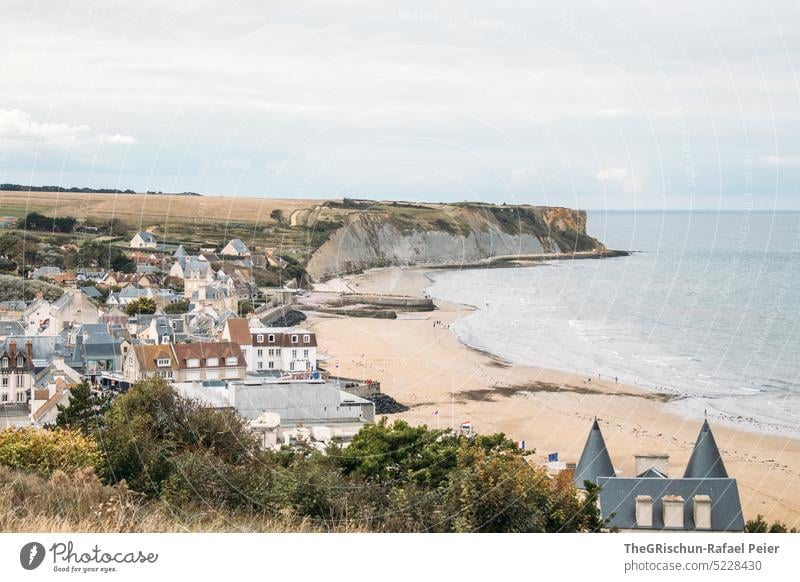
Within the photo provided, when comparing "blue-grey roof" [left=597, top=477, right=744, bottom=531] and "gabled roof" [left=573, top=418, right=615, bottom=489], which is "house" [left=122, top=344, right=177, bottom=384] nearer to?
"gabled roof" [left=573, top=418, right=615, bottom=489]

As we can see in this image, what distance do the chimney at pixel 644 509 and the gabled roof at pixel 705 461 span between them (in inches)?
94.3

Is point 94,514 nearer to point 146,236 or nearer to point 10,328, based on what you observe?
point 10,328

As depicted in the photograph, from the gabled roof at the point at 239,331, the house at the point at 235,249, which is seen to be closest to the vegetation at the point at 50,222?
the house at the point at 235,249

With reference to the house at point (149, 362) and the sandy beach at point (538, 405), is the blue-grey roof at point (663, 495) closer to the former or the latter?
the sandy beach at point (538, 405)

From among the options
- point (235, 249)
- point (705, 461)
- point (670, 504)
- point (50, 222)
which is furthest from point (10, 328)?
point (50, 222)

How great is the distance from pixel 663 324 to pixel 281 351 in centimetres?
1646

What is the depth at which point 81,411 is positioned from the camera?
43.7ft

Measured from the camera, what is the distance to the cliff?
1384 inches

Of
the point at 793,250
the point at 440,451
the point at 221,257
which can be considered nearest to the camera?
the point at 440,451

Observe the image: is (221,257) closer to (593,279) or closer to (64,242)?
(64,242)

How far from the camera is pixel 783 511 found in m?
14.5

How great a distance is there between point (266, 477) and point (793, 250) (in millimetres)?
58721

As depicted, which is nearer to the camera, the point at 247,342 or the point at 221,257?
the point at 247,342
